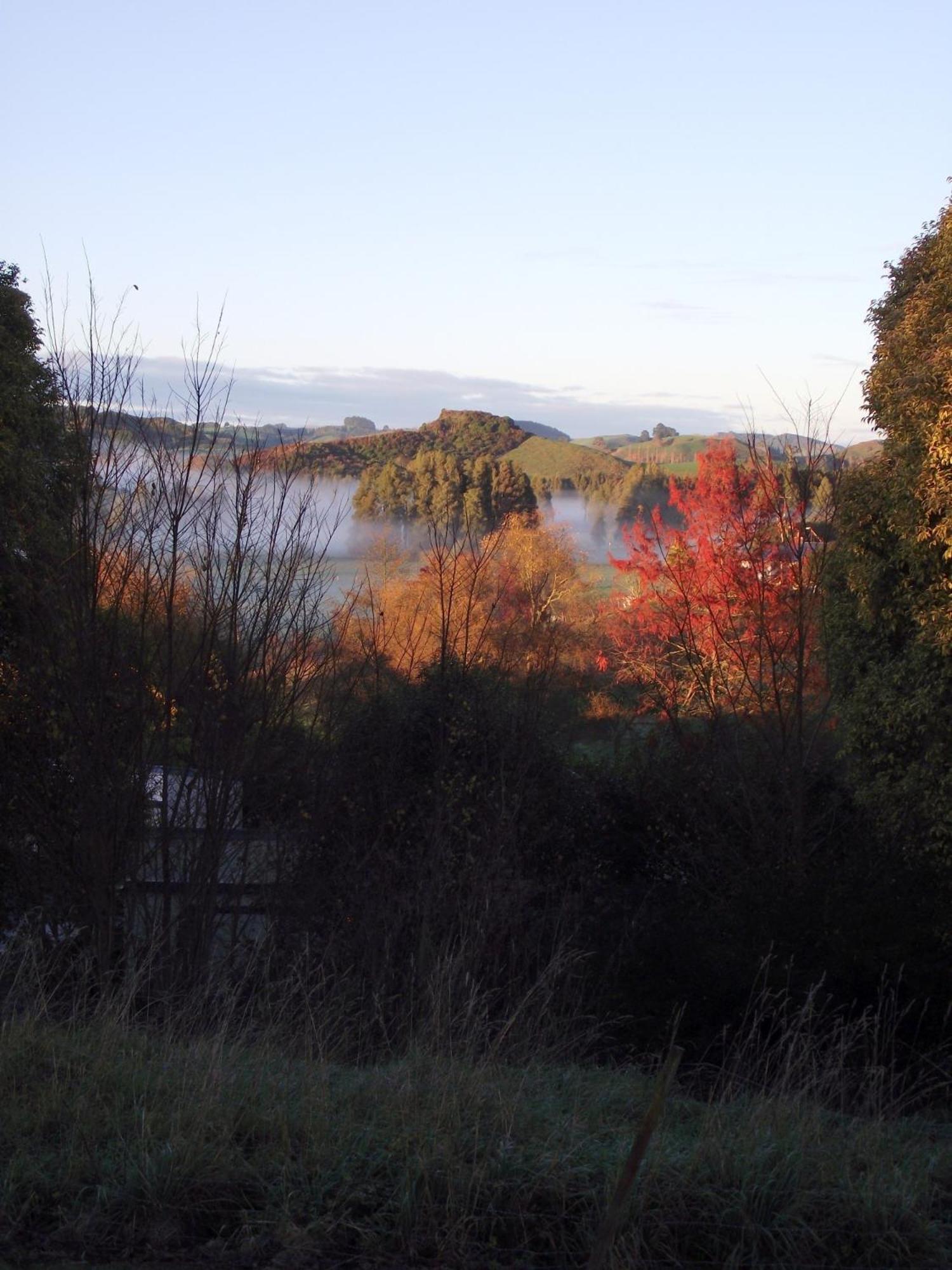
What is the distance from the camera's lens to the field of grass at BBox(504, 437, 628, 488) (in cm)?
4544

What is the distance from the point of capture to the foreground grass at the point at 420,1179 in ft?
11.8

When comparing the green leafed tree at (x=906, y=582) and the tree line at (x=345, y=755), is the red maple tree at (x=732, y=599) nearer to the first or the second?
the tree line at (x=345, y=755)

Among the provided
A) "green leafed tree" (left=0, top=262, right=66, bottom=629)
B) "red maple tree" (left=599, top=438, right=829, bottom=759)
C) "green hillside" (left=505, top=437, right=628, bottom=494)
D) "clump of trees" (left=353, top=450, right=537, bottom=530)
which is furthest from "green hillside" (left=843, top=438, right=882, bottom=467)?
"green hillside" (left=505, top=437, right=628, bottom=494)

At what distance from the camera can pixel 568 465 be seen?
159 ft

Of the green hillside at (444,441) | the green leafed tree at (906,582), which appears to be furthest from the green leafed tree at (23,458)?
the green hillside at (444,441)

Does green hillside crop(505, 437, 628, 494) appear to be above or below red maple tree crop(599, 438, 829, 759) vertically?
above

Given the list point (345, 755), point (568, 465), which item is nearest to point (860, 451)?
point (345, 755)

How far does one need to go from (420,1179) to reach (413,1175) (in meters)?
0.03

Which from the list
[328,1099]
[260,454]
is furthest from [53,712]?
[328,1099]

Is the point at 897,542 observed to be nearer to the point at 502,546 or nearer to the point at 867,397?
the point at 867,397

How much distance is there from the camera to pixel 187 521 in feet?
29.3

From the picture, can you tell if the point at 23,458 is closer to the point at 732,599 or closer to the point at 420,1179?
the point at 420,1179

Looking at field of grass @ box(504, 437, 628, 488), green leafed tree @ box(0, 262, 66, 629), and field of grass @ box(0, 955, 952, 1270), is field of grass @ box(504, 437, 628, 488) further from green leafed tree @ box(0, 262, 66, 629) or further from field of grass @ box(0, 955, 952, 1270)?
field of grass @ box(0, 955, 952, 1270)

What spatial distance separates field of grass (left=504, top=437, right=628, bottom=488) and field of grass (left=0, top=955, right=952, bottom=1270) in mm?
38706
